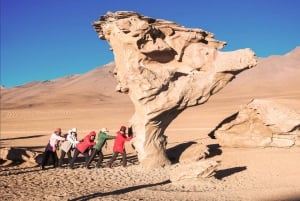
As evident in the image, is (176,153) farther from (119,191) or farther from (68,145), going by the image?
(119,191)

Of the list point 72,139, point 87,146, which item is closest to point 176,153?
point 87,146

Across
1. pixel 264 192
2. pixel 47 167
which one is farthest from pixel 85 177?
Result: pixel 264 192

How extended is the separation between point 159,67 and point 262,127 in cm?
507

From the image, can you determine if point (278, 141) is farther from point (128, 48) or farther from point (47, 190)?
point (47, 190)

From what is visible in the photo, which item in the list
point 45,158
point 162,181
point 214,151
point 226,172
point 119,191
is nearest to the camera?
point 119,191

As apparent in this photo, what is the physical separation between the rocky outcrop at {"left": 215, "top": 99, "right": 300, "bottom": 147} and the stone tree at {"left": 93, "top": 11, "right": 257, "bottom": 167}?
97.7 inches

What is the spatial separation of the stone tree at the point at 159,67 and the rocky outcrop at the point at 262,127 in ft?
8.14

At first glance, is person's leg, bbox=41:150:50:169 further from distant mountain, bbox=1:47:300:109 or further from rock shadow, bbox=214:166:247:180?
distant mountain, bbox=1:47:300:109

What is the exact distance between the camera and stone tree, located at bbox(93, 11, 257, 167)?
1405 cm

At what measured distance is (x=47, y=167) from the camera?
14.8 meters

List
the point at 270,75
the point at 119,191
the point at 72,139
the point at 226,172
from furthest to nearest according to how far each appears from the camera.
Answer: the point at 270,75, the point at 72,139, the point at 226,172, the point at 119,191

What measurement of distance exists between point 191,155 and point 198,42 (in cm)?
423

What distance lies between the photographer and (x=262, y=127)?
16.5m

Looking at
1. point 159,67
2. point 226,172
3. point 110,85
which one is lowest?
point 226,172
